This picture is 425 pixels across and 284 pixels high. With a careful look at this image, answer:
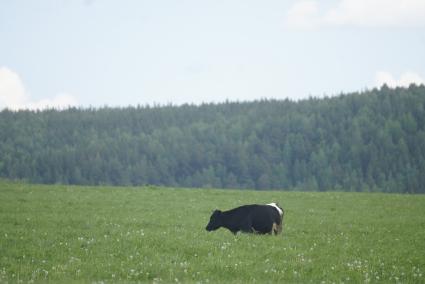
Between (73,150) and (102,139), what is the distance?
14.2 metres

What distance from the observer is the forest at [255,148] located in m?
130

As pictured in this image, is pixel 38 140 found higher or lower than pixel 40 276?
higher

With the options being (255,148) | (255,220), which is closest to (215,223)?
(255,220)

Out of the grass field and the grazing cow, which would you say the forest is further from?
the grazing cow

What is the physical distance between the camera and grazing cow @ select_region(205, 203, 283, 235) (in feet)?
65.2

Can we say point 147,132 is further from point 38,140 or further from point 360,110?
point 360,110

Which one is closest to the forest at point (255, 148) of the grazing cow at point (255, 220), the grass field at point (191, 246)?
the grass field at point (191, 246)

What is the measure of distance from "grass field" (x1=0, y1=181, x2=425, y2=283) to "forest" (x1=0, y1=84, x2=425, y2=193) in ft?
319

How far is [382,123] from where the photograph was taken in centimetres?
14075

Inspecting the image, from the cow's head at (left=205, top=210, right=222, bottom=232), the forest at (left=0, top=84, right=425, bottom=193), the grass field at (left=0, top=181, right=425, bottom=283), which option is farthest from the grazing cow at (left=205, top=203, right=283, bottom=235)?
the forest at (left=0, top=84, right=425, bottom=193)

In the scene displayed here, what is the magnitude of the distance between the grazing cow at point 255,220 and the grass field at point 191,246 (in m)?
0.57

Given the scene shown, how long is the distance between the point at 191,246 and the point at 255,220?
3.84m

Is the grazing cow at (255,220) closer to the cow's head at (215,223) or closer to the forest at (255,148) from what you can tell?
the cow's head at (215,223)

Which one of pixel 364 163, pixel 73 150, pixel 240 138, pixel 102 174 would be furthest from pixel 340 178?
pixel 73 150
